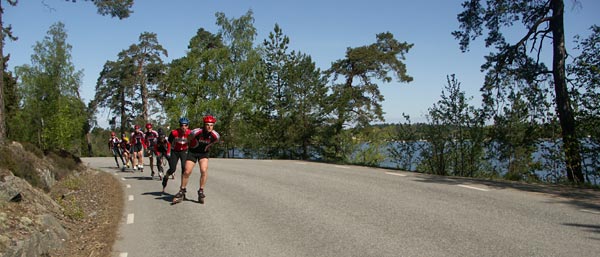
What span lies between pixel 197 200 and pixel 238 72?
2883 centimetres

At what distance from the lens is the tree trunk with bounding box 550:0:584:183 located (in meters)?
14.0

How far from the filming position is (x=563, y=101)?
14.9 metres

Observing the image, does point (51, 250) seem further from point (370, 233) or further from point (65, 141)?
point (65, 141)

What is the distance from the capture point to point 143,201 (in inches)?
412

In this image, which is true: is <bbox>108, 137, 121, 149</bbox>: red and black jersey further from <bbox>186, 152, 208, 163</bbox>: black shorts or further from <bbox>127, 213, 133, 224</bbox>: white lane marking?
<bbox>127, 213, 133, 224</bbox>: white lane marking

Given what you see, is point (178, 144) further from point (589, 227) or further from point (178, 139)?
point (589, 227)

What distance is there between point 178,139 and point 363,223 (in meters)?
6.05

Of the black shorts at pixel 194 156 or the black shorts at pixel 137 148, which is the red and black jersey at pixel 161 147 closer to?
the black shorts at pixel 137 148

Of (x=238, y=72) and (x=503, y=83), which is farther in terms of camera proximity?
(x=238, y=72)

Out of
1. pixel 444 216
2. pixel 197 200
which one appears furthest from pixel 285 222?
pixel 197 200

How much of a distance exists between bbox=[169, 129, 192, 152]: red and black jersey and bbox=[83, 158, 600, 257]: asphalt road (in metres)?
1.23

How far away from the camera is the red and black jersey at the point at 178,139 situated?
1127 centimetres

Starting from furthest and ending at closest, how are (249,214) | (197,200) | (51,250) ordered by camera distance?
(197,200) < (249,214) < (51,250)

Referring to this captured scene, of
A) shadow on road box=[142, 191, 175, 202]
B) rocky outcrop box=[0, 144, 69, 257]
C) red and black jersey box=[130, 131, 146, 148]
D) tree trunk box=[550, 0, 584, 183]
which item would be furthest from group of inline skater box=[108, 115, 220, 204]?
tree trunk box=[550, 0, 584, 183]
